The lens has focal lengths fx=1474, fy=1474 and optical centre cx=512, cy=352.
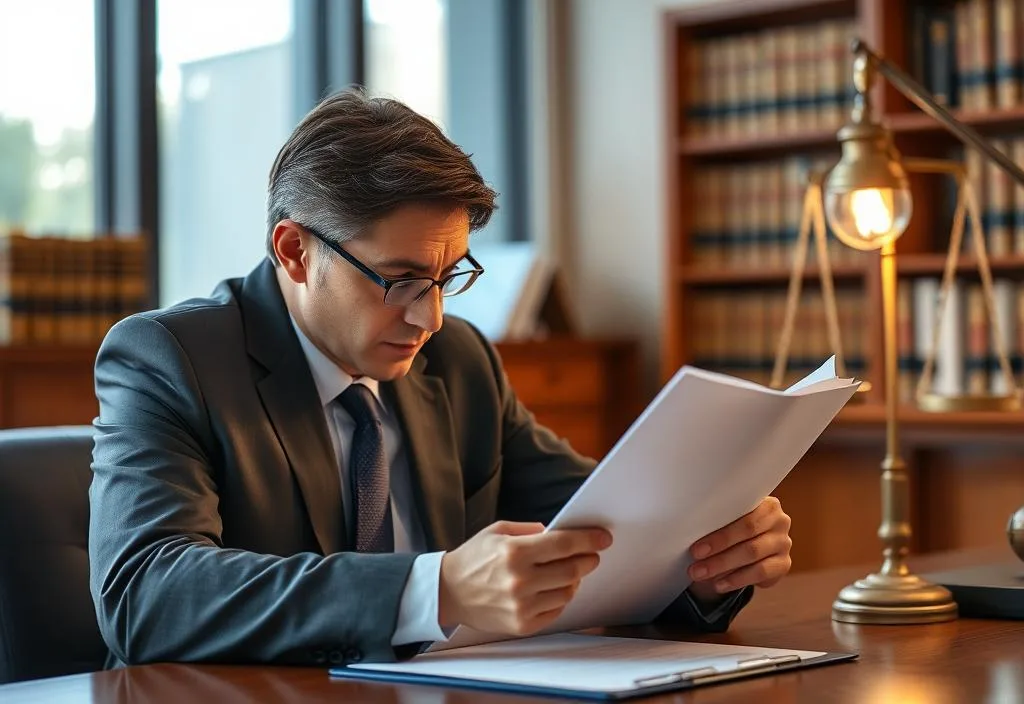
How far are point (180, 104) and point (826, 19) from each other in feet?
6.06

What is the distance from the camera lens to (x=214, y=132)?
13.2ft

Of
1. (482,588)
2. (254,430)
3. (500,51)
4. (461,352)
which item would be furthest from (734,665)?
(500,51)

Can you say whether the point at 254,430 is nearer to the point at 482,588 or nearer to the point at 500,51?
the point at 482,588

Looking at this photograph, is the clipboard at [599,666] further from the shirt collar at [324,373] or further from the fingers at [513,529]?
the shirt collar at [324,373]

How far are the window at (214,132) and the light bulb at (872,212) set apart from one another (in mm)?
2495

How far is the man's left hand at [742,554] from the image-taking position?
1548mm

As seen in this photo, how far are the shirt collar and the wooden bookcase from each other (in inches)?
91.6

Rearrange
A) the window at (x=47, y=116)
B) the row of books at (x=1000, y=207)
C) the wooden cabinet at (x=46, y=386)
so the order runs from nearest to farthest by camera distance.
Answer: the wooden cabinet at (x=46, y=386)
the window at (x=47, y=116)
the row of books at (x=1000, y=207)

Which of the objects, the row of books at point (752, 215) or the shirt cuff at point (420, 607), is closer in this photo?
the shirt cuff at point (420, 607)

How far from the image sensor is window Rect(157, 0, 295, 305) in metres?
3.92

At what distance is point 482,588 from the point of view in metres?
1.32

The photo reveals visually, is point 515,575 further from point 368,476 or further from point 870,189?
point 870,189

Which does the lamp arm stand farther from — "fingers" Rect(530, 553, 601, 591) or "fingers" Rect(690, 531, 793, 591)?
"fingers" Rect(530, 553, 601, 591)

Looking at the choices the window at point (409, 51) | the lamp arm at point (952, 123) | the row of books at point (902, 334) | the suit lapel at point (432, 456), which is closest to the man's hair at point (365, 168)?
the suit lapel at point (432, 456)
